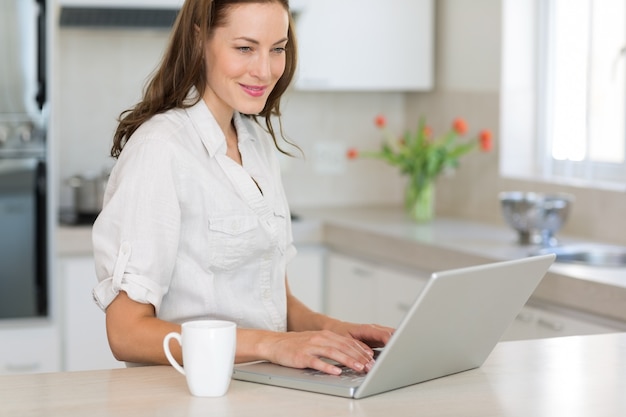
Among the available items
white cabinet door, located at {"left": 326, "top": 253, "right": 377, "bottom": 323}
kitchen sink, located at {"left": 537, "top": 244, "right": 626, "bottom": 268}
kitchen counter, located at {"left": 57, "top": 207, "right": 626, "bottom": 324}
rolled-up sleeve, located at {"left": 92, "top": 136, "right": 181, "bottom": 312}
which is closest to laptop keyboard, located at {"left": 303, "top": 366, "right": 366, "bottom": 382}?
rolled-up sleeve, located at {"left": 92, "top": 136, "right": 181, "bottom": 312}

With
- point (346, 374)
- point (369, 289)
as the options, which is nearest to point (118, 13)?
point (369, 289)

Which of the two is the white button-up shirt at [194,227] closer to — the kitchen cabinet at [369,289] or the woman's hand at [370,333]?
the woman's hand at [370,333]

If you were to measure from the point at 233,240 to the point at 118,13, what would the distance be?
227 centimetres

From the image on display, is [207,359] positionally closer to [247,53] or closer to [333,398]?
[333,398]

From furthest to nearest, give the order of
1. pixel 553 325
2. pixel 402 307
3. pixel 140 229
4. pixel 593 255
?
pixel 402 307 < pixel 593 255 < pixel 553 325 < pixel 140 229

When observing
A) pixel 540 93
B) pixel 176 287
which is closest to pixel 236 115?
pixel 176 287

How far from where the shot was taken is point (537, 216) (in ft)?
10.6

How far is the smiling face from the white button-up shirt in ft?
0.25

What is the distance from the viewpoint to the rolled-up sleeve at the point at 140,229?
5.41 feet

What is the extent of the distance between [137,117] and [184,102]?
9 centimetres

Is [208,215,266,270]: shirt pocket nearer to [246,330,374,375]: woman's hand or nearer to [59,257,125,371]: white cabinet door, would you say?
[246,330,374,375]: woman's hand

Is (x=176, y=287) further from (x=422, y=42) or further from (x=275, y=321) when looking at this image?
(x=422, y=42)

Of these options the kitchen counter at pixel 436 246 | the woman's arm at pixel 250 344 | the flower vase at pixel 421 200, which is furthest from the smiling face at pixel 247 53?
the flower vase at pixel 421 200

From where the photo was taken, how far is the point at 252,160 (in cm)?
195
